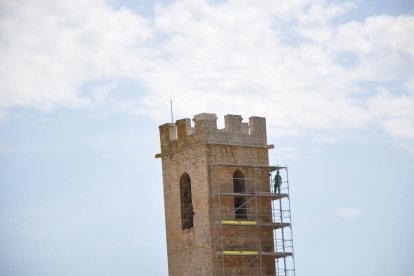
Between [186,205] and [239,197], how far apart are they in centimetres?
219

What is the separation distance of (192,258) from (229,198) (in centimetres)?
281

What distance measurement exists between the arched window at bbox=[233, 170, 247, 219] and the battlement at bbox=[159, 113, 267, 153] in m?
1.31

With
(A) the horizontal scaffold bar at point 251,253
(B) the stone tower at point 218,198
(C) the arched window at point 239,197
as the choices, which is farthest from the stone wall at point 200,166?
(A) the horizontal scaffold bar at point 251,253

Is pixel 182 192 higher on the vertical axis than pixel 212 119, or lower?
lower

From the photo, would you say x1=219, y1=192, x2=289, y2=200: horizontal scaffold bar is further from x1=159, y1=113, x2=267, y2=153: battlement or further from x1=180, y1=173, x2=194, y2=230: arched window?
x1=159, y1=113, x2=267, y2=153: battlement

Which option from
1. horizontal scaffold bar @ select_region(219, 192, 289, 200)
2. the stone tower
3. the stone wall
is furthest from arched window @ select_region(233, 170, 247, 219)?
horizontal scaffold bar @ select_region(219, 192, 289, 200)

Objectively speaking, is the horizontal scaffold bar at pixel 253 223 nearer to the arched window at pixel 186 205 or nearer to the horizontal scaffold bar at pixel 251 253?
the horizontal scaffold bar at pixel 251 253

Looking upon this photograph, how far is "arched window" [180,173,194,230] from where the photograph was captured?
45.2m

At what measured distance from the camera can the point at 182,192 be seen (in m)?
45.3

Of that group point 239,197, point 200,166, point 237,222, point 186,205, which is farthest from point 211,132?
point 237,222

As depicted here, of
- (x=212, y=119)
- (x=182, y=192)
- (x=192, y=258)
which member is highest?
(x=212, y=119)

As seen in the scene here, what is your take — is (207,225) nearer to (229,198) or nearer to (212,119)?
(229,198)

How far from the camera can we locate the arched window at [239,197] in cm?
4519

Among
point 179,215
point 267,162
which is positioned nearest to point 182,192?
point 179,215
